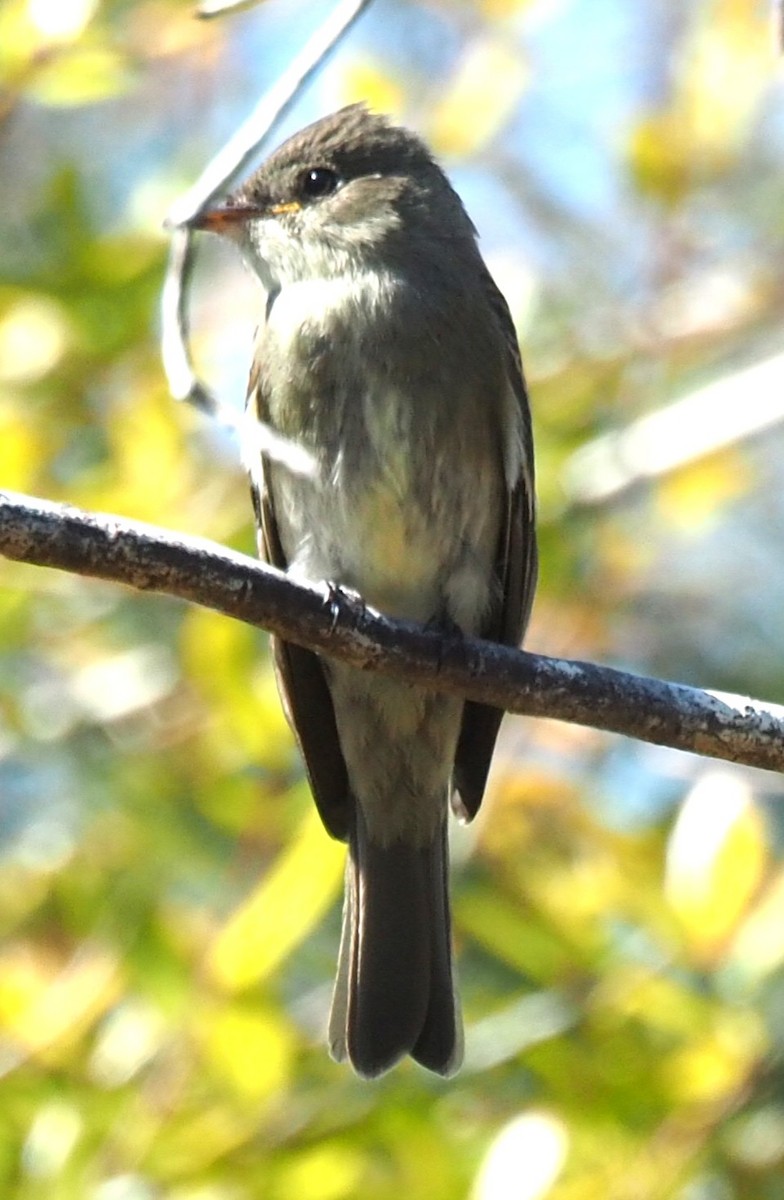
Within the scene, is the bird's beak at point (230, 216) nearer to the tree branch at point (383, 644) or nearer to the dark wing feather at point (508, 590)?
the dark wing feather at point (508, 590)

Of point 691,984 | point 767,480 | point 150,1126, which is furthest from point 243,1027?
point 767,480

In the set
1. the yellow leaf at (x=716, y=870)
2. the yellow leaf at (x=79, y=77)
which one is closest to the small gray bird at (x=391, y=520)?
the yellow leaf at (x=79, y=77)

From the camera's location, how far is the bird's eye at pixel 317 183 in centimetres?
438

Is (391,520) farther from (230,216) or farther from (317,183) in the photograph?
(317,183)

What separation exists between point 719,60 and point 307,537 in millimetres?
1877

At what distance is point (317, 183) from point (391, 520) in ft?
3.34

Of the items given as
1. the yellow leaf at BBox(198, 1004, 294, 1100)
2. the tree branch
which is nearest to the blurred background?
the yellow leaf at BBox(198, 1004, 294, 1100)

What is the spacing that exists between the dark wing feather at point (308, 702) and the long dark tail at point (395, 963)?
0.08m

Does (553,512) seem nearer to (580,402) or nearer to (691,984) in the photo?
(580,402)

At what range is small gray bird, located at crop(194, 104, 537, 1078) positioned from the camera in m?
3.78

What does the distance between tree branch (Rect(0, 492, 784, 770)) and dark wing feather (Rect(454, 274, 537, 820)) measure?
0.69m

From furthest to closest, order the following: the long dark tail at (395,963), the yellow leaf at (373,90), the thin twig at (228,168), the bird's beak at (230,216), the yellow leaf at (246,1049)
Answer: the yellow leaf at (373,90) → the bird's beak at (230,216) → the long dark tail at (395,963) → the yellow leaf at (246,1049) → the thin twig at (228,168)

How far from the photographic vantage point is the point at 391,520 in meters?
3.76

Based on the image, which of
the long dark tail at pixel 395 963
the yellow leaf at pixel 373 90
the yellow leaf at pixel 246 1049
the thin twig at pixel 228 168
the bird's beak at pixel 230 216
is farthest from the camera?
the yellow leaf at pixel 373 90
